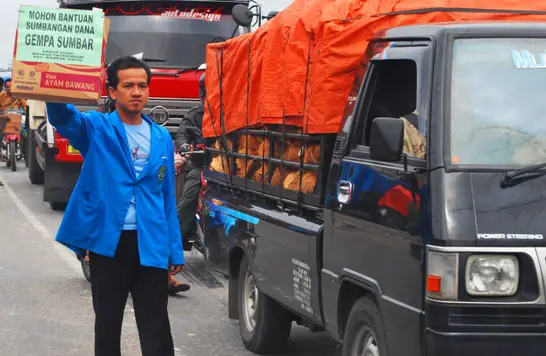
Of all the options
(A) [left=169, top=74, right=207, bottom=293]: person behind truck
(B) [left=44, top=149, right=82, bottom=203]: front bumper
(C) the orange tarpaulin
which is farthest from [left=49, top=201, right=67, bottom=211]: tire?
(C) the orange tarpaulin

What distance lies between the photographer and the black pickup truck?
4445 mm

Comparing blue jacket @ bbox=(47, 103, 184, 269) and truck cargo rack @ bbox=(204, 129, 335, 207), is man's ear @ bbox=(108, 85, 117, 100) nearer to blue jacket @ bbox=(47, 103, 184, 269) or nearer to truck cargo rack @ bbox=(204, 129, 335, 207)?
blue jacket @ bbox=(47, 103, 184, 269)

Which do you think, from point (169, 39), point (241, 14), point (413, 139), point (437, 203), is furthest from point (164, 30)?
point (437, 203)

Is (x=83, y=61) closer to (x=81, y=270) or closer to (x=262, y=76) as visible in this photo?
(x=262, y=76)

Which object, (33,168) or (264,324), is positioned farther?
(33,168)

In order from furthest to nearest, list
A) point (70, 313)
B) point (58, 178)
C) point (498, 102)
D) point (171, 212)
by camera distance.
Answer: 1. point (58, 178)
2. point (70, 313)
3. point (171, 212)
4. point (498, 102)

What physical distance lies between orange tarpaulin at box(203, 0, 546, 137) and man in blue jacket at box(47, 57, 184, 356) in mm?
1053

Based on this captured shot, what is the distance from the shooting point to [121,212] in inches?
213

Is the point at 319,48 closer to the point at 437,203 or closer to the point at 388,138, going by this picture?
the point at 388,138

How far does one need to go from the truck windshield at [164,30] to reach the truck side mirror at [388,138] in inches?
434

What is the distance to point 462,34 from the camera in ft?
→ 16.4

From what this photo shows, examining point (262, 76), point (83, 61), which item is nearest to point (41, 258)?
point (262, 76)

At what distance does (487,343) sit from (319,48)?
90.9 inches

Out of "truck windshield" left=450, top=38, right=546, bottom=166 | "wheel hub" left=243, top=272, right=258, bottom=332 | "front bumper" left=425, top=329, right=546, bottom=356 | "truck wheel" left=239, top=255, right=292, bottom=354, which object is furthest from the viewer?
"wheel hub" left=243, top=272, right=258, bottom=332
